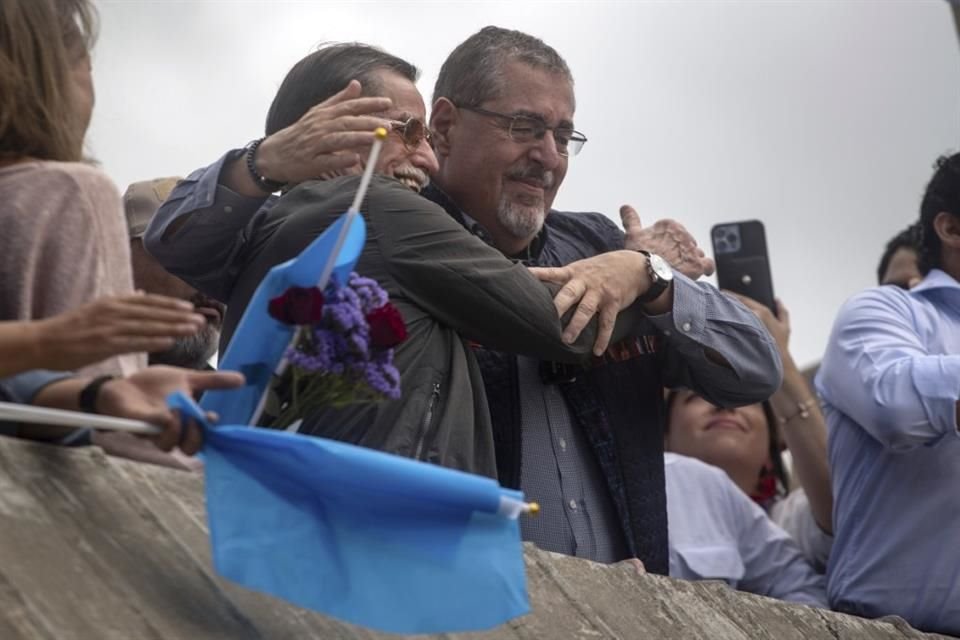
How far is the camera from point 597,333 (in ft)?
14.6

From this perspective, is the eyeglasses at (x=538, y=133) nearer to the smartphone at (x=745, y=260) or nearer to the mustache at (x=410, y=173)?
the mustache at (x=410, y=173)

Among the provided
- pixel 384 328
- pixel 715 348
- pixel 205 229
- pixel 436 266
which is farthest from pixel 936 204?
pixel 384 328

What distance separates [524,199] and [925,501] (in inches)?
57.9

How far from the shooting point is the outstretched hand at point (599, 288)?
434 centimetres

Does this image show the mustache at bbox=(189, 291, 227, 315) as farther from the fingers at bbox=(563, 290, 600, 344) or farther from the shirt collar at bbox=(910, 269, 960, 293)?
the shirt collar at bbox=(910, 269, 960, 293)

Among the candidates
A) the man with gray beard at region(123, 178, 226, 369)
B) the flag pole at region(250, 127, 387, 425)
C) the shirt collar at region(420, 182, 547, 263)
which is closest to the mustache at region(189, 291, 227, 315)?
the man with gray beard at region(123, 178, 226, 369)

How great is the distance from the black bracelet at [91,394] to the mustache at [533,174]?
2.03 metres

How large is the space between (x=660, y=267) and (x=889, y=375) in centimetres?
91

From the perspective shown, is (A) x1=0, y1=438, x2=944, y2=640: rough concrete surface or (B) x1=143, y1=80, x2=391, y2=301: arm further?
(B) x1=143, y1=80, x2=391, y2=301: arm

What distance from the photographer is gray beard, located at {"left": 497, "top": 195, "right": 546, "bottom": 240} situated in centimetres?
487

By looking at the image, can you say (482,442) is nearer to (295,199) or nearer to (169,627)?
(295,199)

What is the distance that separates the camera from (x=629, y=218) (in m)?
5.12

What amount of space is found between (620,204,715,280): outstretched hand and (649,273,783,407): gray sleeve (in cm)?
18

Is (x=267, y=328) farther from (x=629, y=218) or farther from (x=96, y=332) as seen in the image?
(x=629, y=218)
